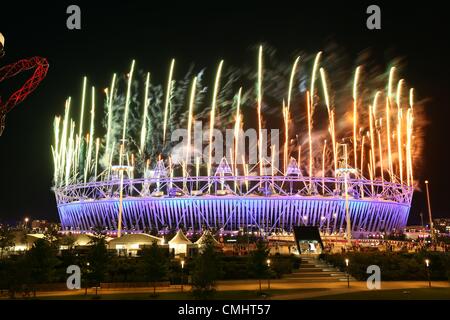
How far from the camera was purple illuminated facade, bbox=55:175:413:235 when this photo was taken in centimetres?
8244

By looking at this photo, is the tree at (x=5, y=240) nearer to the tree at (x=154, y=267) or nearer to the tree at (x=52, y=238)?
the tree at (x=52, y=238)

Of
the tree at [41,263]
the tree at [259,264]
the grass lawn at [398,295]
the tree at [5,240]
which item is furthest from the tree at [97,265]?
the tree at [5,240]

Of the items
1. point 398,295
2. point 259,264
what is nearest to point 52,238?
point 259,264

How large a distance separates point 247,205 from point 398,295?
61461 mm

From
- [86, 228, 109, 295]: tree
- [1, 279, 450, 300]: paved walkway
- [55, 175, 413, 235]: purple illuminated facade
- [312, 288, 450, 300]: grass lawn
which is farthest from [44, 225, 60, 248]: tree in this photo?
[55, 175, 413, 235]: purple illuminated facade

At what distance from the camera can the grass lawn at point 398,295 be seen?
2234cm

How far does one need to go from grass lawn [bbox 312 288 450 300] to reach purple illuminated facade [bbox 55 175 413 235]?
2101 inches

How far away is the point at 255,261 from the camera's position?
2681 centimetres

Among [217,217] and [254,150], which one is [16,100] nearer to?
[254,150]

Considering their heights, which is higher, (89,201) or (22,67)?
(22,67)

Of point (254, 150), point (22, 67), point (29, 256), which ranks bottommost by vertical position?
point (29, 256)

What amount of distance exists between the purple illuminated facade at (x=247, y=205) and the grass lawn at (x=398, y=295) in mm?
53359
